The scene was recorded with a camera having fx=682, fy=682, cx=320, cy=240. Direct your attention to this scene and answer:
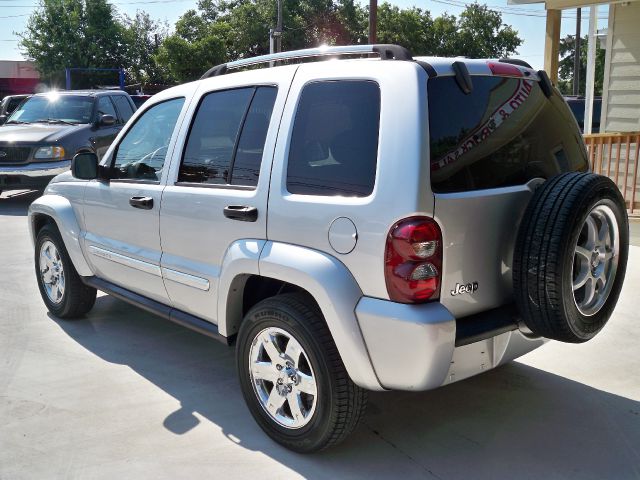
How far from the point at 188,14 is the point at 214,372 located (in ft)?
205

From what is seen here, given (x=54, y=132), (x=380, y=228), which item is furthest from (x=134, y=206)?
(x=54, y=132)

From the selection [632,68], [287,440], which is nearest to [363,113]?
[287,440]

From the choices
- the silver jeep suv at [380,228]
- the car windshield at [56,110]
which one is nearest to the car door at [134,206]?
the silver jeep suv at [380,228]

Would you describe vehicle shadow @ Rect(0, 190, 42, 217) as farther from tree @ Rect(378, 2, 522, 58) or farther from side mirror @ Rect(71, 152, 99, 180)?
tree @ Rect(378, 2, 522, 58)

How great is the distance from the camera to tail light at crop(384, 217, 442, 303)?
281 cm

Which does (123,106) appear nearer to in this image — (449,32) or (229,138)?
(229,138)

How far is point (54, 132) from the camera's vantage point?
36.6 ft

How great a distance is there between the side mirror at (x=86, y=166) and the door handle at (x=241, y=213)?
5.17 ft

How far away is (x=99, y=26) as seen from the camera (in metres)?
49.3

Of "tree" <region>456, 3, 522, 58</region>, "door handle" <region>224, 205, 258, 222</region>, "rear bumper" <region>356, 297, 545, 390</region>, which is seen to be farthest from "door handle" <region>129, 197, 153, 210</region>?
"tree" <region>456, 3, 522, 58</region>

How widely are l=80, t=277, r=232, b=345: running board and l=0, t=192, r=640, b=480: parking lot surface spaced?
0.43 metres

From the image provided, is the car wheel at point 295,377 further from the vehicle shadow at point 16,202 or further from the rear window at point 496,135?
the vehicle shadow at point 16,202

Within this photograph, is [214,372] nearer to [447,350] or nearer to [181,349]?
[181,349]

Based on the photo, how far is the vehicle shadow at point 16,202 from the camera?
36.4 ft
